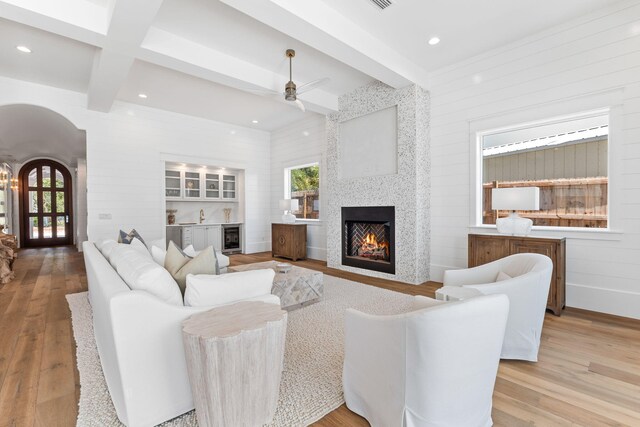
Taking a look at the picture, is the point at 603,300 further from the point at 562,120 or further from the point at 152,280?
the point at 152,280

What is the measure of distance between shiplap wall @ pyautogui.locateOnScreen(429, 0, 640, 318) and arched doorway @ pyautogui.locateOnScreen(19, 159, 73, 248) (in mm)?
12286

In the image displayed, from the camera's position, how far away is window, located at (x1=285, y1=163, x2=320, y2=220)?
278 inches

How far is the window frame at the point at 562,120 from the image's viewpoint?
10.8ft

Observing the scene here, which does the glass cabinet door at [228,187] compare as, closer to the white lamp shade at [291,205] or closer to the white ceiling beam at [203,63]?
the white lamp shade at [291,205]

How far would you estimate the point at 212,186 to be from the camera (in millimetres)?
7691

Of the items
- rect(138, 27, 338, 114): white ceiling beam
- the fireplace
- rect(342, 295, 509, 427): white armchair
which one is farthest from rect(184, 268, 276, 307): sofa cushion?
the fireplace

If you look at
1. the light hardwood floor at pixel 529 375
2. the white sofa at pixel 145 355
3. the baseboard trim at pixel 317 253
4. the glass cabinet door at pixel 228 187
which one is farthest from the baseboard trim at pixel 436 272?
the glass cabinet door at pixel 228 187

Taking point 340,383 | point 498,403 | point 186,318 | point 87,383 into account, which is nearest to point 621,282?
point 498,403

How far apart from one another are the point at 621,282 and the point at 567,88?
7.40ft

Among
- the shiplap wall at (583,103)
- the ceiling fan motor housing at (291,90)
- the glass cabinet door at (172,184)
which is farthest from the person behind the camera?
the glass cabinet door at (172,184)

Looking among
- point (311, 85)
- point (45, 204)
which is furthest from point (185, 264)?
point (45, 204)

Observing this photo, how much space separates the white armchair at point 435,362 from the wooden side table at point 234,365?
20.2 inches

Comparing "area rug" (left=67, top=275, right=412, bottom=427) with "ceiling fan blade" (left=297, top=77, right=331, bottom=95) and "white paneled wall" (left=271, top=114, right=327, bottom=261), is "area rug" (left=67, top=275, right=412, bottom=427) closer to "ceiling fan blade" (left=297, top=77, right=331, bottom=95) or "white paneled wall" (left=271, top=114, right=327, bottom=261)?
"ceiling fan blade" (left=297, top=77, right=331, bottom=95)

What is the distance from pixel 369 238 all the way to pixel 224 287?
3.85 metres
